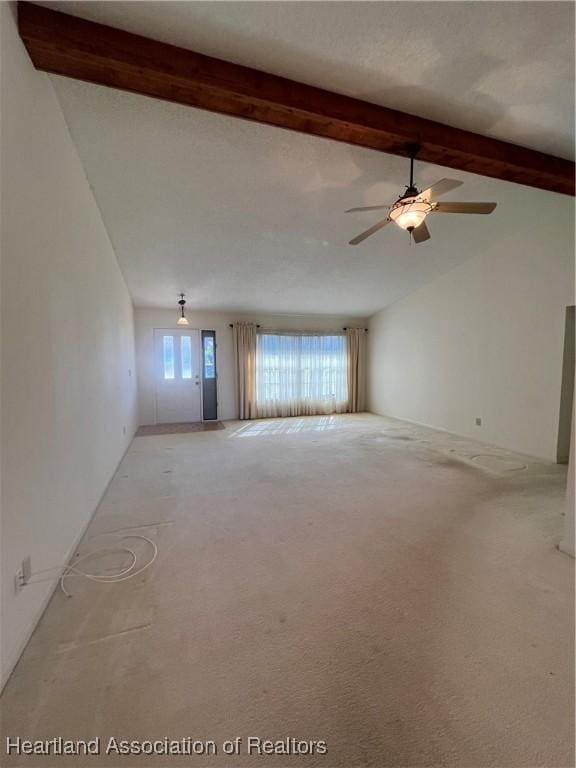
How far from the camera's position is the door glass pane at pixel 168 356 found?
6434 millimetres

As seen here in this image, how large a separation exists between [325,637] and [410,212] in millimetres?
2705

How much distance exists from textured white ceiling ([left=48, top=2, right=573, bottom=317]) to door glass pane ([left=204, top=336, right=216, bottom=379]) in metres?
2.03

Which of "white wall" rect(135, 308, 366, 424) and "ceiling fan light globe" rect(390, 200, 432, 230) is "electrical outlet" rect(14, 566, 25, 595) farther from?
"white wall" rect(135, 308, 366, 424)

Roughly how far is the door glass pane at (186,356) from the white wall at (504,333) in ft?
15.4

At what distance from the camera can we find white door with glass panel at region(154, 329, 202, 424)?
6.42m

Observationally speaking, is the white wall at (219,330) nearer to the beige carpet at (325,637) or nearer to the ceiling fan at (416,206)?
the beige carpet at (325,637)

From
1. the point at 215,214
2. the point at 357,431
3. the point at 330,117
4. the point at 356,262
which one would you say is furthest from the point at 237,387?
the point at 330,117

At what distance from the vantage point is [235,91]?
1802 millimetres

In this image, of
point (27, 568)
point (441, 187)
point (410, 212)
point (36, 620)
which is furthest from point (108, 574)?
point (441, 187)

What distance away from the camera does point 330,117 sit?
6.58 feet

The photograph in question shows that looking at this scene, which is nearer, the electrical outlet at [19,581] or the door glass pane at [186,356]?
the electrical outlet at [19,581]

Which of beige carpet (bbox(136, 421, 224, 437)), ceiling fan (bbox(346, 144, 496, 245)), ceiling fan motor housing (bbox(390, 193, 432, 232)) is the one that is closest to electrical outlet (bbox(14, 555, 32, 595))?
ceiling fan (bbox(346, 144, 496, 245))

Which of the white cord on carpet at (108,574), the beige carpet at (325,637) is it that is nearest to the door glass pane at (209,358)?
the beige carpet at (325,637)

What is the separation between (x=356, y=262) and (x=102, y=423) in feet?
13.2
